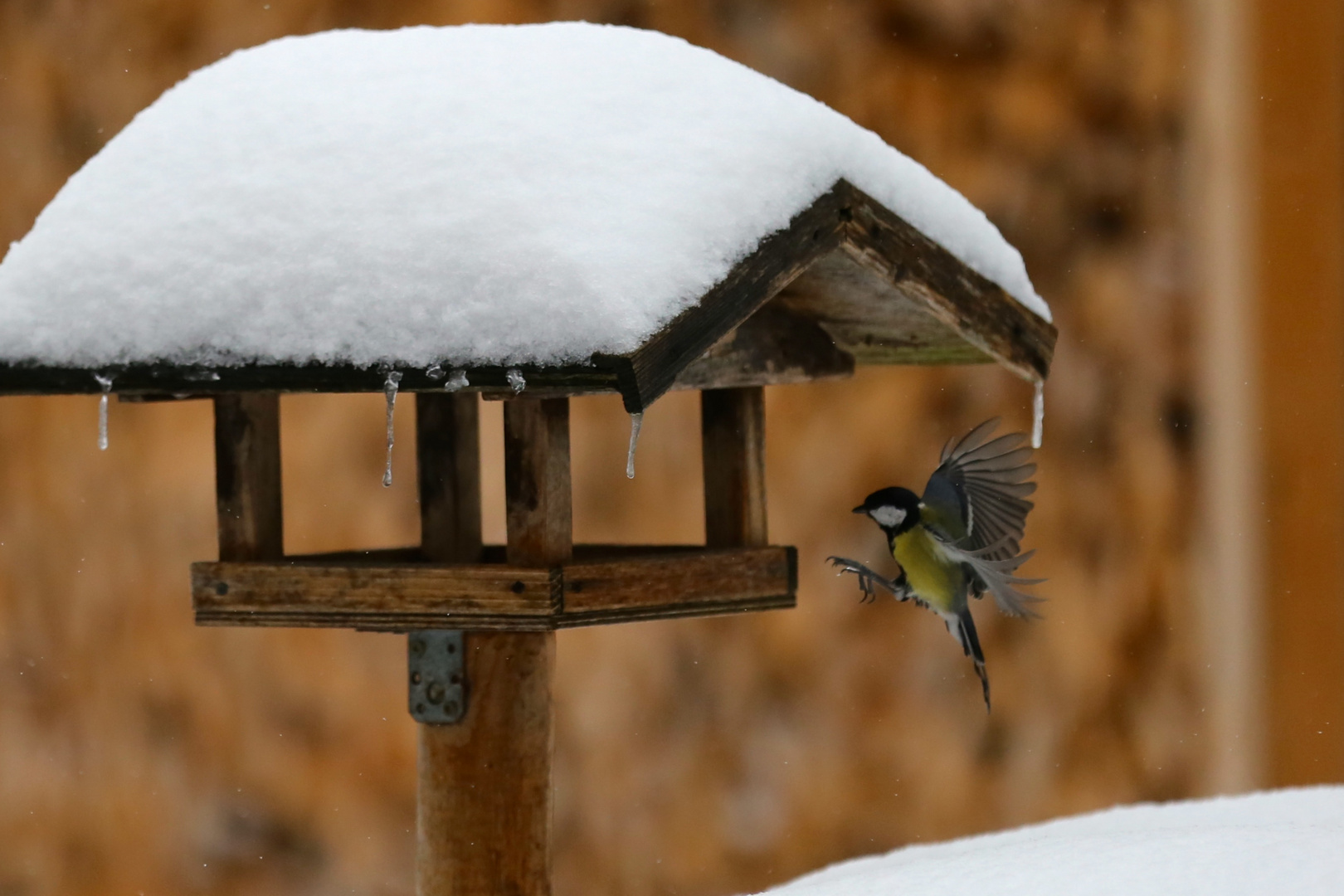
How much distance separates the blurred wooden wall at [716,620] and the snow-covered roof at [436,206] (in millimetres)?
1725

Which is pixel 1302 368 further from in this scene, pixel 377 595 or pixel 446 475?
pixel 377 595

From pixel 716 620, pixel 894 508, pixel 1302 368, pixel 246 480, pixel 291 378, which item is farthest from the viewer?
pixel 1302 368

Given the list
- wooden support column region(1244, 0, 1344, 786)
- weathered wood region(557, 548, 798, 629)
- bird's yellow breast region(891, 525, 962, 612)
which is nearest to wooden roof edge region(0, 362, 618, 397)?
weathered wood region(557, 548, 798, 629)

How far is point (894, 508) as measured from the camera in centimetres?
186

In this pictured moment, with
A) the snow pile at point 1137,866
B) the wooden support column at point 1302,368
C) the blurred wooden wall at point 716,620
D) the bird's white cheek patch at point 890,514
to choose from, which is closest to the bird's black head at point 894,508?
the bird's white cheek patch at point 890,514

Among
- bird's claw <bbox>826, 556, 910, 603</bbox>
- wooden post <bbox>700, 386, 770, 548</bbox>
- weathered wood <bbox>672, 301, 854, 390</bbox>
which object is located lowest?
bird's claw <bbox>826, 556, 910, 603</bbox>

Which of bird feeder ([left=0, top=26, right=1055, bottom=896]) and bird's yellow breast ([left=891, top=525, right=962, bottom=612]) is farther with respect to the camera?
bird's yellow breast ([left=891, top=525, right=962, bottom=612])

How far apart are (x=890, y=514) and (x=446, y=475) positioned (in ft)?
2.11

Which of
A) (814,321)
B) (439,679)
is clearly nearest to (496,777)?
(439,679)

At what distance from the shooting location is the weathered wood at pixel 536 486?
176cm

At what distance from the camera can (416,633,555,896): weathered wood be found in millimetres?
1879

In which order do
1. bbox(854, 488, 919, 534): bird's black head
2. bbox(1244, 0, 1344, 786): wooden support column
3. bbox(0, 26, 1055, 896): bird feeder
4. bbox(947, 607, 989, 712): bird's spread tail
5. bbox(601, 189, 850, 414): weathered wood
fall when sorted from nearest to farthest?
bbox(601, 189, 850, 414): weathered wood
bbox(0, 26, 1055, 896): bird feeder
bbox(854, 488, 919, 534): bird's black head
bbox(947, 607, 989, 712): bird's spread tail
bbox(1244, 0, 1344, 786): wooden support column

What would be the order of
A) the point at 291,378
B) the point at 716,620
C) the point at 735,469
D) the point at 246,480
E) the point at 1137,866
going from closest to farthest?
the point at 291,378 < the point at 1137,866 < the point at 246,480 < the point at 735,469 < the point at 716,620

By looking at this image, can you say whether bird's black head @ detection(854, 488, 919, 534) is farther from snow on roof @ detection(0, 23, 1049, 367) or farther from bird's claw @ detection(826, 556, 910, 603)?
snow on roof @ detection(0, 23, 1049, 367)
